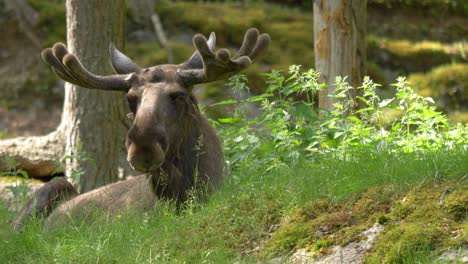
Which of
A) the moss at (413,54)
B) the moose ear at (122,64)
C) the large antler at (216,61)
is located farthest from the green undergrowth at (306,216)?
the moss at (413,54)

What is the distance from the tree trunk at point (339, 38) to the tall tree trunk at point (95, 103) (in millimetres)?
2612

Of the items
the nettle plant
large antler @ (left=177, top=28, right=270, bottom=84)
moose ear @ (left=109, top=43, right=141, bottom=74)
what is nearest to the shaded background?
the nettle plant

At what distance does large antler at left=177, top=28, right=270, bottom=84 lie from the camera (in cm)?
858

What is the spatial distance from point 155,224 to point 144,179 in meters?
1.94

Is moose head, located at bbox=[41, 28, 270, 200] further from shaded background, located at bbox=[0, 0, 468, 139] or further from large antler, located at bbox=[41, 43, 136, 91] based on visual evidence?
shaded background, located at bbox=[0, 0, 468, 139]

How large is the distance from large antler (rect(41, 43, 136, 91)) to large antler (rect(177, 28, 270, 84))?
58cm

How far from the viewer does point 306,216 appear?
266 inches

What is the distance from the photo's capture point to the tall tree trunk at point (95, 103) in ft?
38.9

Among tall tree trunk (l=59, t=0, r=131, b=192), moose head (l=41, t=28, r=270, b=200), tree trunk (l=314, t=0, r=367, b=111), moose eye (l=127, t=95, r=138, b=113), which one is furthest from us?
tall tree trunk (l=59, t=0, r=131, b=192)

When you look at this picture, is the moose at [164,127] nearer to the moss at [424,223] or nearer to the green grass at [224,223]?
the green grass at [224,223]

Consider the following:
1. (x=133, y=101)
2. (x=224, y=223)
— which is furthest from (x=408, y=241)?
(x=133, y=101)

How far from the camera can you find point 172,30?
20.0m

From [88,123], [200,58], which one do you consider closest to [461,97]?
[88,123]

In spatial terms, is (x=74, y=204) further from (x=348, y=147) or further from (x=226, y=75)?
(x=348, y=147)
